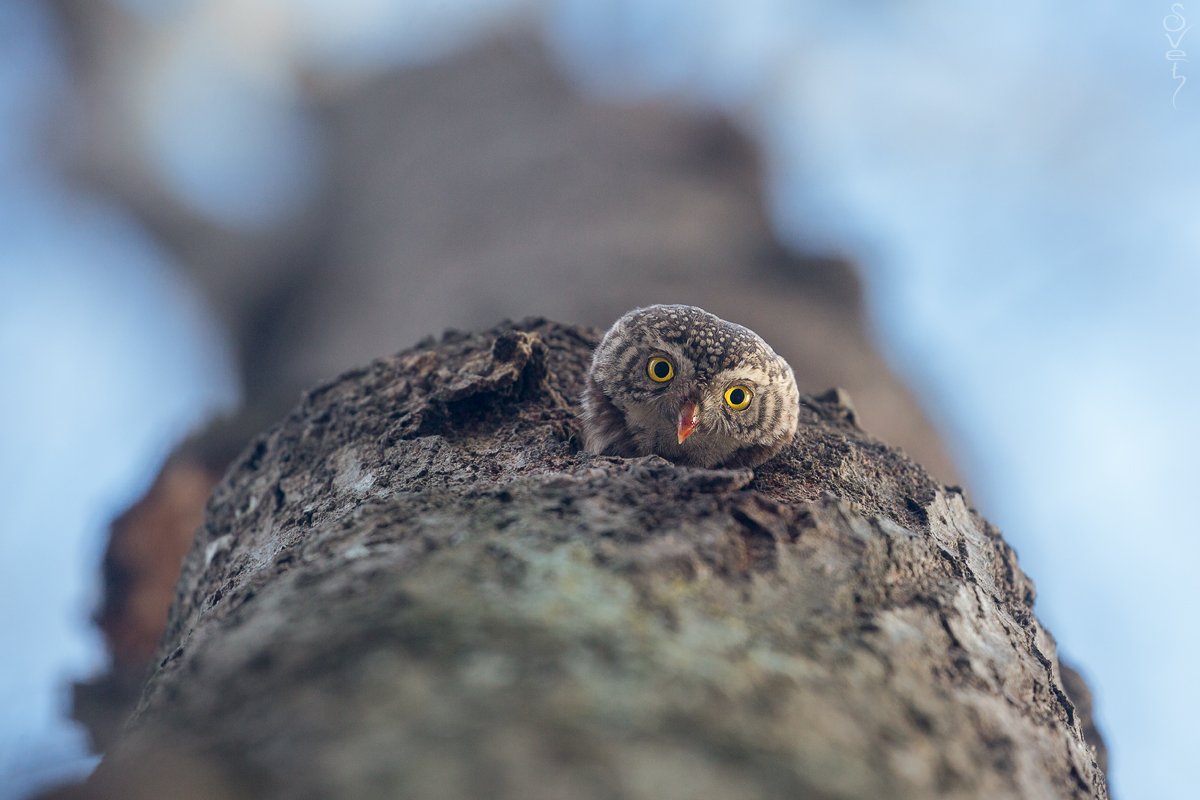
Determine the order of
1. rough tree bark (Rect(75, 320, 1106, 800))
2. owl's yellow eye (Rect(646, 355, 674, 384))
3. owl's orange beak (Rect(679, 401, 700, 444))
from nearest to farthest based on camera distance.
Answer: rough tree bark (Rect(75, 320, 1106, 800))
owl's orange beak (Rect(679, 401, 700, 444))
owl's yellow eye (Rect(646, 355, 674, 384))

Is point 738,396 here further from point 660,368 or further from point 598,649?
point 598,649

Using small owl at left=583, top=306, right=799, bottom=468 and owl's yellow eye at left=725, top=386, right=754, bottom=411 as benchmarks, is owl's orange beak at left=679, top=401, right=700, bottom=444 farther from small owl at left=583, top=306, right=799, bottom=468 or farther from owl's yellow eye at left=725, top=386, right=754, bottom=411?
owl's yellow eye at left=725, top=386, right=754, bottom=411

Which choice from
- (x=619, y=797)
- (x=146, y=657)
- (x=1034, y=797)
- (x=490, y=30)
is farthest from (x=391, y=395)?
(x=490, y=30)

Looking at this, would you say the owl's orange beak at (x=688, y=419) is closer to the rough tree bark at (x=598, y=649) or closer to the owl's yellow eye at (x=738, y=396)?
the owl's yellow eye at (x=738, y=396)

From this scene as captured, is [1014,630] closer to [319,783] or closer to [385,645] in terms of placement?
[385,645]

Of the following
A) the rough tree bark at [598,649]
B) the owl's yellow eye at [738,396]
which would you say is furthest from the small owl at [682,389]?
the rough tree bark at [598,649]

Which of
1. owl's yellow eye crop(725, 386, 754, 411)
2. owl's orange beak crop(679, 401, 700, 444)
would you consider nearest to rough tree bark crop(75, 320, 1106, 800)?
owl's orange beak crop(679, 401, 700, 444)

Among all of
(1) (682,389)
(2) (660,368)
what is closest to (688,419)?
(1) (682,389)
